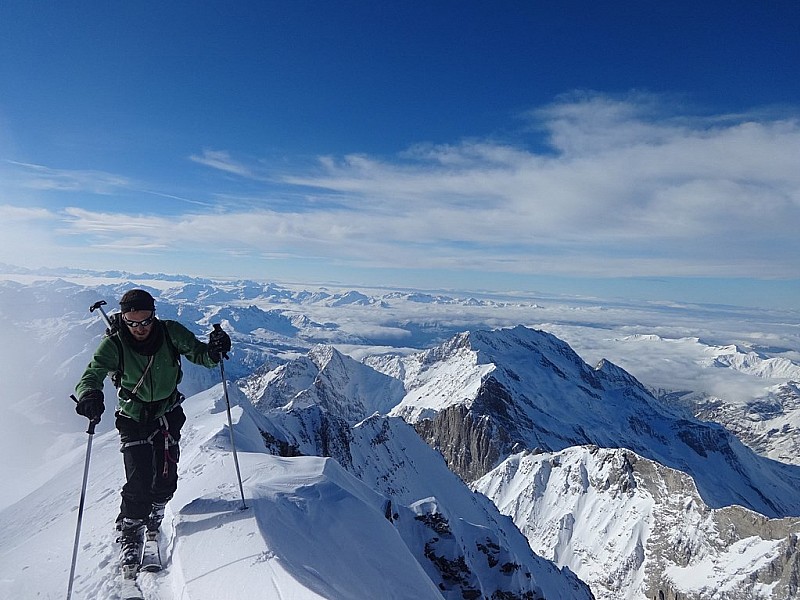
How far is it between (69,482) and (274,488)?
10557mm

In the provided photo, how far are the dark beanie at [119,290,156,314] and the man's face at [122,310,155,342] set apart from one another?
7 cm

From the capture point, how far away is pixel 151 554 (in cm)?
795

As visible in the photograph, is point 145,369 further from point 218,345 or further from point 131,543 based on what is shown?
point 131,543

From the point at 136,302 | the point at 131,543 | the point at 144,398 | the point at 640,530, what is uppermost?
the point at 136,302

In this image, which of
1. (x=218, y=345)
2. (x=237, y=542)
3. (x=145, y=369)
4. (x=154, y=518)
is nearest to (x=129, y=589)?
(x=154, y=518)

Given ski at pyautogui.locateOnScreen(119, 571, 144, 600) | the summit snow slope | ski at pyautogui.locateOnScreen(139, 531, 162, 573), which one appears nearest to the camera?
the summit snow slope

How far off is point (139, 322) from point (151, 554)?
13.6 feet

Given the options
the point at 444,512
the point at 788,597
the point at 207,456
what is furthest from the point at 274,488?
the point at 788,597

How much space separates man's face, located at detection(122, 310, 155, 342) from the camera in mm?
7320

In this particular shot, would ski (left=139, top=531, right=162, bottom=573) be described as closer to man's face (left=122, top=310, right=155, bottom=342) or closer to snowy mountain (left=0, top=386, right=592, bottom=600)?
snowy mountain (left=0, top=386, right=592, bottom=600)

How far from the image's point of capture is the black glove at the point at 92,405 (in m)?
6.80

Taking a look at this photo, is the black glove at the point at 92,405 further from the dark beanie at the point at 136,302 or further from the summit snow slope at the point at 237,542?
the summit snow slope at the point at 237,542

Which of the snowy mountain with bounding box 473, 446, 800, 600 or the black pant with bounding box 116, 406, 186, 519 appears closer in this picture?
the black pant with bounding box 116, 406, 186, 519

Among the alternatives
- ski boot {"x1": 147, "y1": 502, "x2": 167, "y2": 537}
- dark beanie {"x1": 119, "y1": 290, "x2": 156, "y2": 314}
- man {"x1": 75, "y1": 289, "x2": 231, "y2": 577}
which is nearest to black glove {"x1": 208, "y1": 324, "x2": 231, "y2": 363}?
man {"x1": 75, "y1": 289, "x2": 231, "y2": 577}
